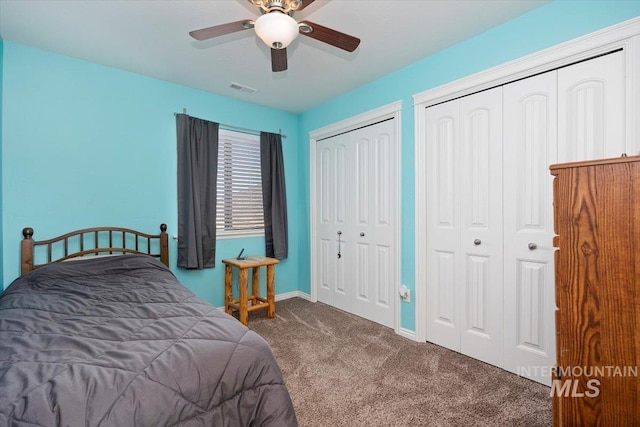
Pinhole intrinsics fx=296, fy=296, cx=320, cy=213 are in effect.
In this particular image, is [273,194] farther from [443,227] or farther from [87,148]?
[443,227]

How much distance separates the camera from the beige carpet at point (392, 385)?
5.50 feet

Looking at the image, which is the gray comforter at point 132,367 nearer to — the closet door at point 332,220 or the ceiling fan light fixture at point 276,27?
the ceiling fan light fixture at point 276,27

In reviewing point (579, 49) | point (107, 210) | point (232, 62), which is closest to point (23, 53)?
point (107, 210)

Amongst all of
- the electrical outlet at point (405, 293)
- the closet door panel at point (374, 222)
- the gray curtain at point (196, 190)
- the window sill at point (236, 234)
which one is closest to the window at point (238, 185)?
the window sill at point (236, 234)

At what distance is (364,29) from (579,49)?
1366mm

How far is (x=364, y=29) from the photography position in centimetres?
221

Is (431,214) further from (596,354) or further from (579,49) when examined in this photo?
(596,354)

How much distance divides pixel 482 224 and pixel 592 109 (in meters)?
0.96

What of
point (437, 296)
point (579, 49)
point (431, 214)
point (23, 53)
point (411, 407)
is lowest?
point (411, 407)

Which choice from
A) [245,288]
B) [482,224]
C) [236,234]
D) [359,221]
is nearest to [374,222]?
[359,221]

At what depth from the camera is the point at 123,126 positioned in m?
2.84

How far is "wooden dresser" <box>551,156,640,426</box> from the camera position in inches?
40.4

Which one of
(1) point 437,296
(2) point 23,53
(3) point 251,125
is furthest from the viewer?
(3) point 251,125

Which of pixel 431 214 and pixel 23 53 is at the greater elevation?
pixel 23 53
